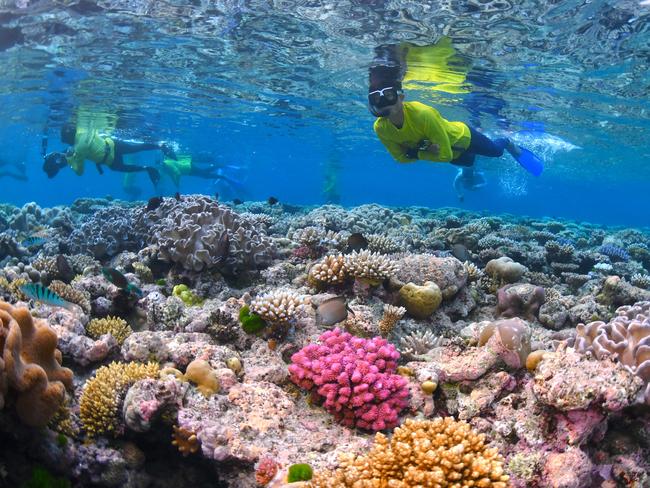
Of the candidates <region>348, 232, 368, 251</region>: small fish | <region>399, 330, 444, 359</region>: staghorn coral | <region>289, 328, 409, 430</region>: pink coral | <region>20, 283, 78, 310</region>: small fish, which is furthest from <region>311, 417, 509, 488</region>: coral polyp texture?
<region>348, 232, 368, 251</region>: small fish

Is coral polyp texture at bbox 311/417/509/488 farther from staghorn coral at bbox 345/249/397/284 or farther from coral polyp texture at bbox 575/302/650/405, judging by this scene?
staghorn coral at bbox 345/249/397/284

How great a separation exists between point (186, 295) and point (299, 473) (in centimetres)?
406

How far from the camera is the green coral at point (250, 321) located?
540 cm

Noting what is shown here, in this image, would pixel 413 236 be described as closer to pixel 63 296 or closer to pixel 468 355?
pixel 468 355

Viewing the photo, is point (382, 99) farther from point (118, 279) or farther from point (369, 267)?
point (118, 279)

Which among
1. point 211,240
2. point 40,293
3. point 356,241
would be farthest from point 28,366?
point 356,241

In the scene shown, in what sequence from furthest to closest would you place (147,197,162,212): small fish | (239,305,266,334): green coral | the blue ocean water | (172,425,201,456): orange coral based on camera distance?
the blue ocean water < (147,197,162,212): small fish < (239,305,266,334): green coral < (172,425,201,456): orange coral

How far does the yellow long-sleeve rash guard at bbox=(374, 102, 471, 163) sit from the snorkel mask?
443 mm

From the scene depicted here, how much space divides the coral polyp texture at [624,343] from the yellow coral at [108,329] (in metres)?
5.10

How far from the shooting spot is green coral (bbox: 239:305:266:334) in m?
5.40

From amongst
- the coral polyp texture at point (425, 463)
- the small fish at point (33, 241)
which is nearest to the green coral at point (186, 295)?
the coral polyp texture at point (425, 463)

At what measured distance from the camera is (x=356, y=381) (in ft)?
14.3

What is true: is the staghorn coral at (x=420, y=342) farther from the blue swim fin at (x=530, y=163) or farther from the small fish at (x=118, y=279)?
the blue swim fin at (x=530, y=163)

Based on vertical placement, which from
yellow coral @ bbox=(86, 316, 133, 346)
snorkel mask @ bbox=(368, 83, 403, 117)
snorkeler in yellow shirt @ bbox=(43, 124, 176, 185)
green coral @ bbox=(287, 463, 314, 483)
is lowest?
snorkeler in yellow shirt @ bbox=(43, 124, 176, 185)
